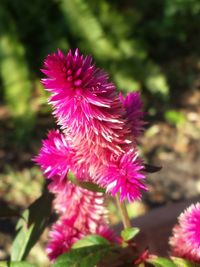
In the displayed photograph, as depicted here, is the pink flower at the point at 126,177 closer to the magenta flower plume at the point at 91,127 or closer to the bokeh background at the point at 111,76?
the magenta flower plume at the point at 91,127

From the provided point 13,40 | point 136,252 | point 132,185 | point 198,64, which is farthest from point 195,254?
point 198,64

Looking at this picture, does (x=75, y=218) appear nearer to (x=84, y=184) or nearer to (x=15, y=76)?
(x=84, y=184)

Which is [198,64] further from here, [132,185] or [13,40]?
[132,185]

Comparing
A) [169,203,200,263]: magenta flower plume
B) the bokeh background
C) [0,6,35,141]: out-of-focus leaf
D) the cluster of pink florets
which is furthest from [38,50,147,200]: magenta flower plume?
[0,6,35,141]: out-of-focus leaf

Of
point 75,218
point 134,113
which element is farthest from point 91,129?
point 75,218

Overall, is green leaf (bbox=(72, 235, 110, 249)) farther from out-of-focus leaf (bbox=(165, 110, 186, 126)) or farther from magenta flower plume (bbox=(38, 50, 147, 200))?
out-of-focus leaf (bbox=(165, 110, 186, 126))

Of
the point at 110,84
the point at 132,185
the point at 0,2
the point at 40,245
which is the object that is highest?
the point at 0,2
